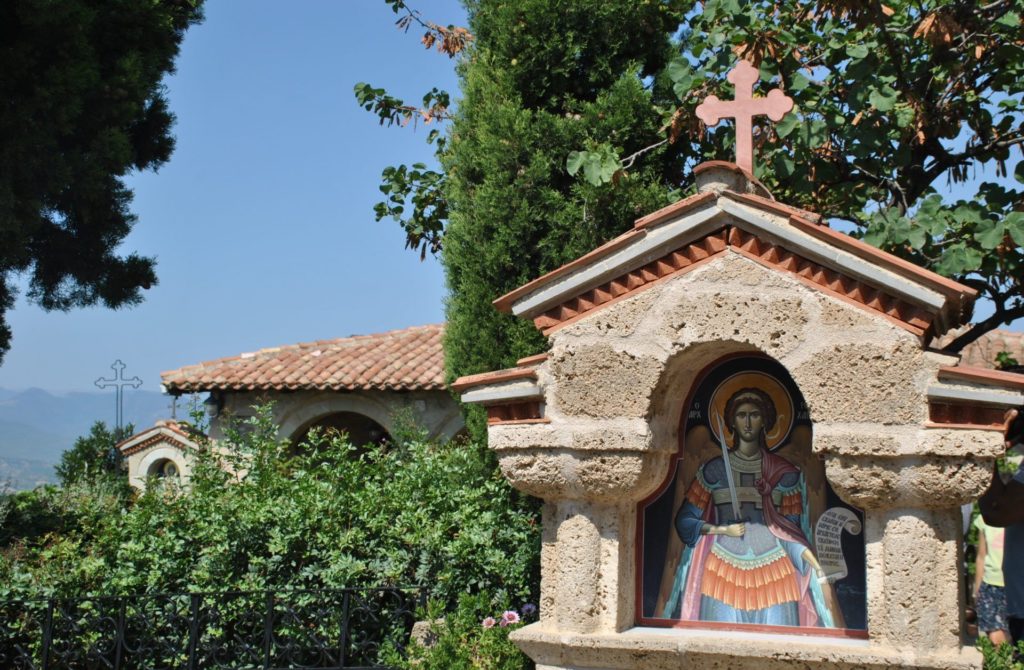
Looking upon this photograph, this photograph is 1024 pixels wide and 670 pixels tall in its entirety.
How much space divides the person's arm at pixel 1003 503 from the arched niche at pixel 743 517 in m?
1.02

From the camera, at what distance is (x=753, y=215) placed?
14.6 feet

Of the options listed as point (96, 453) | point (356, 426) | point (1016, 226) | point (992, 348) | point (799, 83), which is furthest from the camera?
point (96, 453)

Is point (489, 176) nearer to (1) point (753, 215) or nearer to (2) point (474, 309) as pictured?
(2) point (474, 309)

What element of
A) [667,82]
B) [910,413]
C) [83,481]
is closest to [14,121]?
[83,481]

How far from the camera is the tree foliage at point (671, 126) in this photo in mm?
6398

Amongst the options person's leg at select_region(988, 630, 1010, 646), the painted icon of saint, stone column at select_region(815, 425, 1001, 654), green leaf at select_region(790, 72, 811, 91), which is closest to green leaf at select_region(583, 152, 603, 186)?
green leaf at select_region(790, 72, 811, 91)

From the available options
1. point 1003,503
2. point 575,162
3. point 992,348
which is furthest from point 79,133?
point 992,348

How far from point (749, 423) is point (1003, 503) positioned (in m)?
1.42

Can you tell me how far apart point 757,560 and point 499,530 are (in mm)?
2401

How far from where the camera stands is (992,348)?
42.1 feet

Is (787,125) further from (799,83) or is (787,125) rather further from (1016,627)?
(1016,627)

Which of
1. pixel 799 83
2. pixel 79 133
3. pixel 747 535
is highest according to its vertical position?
pixel 79 133

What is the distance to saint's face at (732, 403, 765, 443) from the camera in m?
4.79

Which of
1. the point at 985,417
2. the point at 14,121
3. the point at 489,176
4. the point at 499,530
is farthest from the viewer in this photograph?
the point at 14,121
